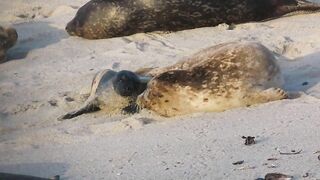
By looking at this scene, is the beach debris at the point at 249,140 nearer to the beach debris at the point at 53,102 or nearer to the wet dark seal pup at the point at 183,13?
the beach debris at the point at 53,102

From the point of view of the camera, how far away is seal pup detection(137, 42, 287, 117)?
4418 mm

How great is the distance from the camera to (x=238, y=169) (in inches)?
126

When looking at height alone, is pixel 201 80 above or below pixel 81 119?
above

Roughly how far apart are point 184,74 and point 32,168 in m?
1.32

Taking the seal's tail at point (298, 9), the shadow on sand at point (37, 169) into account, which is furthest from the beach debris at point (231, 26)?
the shadow on sand at point (37, 169)

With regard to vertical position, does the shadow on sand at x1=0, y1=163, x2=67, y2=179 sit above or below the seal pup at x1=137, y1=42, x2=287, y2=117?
below

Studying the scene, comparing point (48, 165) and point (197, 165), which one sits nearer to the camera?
point (197, 165)

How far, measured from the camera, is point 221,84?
4.45 m

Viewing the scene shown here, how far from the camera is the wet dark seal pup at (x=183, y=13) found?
711cm

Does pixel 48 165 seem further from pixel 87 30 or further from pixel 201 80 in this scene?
pixel 87 30

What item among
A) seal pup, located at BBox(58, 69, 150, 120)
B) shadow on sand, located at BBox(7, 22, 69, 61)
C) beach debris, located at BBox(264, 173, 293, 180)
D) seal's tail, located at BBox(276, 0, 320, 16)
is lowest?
shadow on sand, located at BBox(7, 22, 69, 61)

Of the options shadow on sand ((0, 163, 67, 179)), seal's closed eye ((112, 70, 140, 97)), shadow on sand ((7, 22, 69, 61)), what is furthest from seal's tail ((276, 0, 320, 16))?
shadow on sand ((0, 163, 67, 179))

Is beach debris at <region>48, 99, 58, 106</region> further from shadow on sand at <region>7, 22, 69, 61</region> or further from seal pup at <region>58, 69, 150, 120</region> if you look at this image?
shadow on sand at <region>7, 22, 69, 61</region>

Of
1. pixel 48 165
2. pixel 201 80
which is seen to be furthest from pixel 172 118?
pixel 48 165
